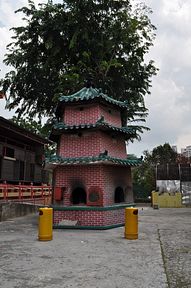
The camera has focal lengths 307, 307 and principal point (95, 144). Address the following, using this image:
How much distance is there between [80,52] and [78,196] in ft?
47.5

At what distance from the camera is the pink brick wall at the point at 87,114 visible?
13.4 metres

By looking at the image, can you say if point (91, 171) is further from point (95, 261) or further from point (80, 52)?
point (80, 52)

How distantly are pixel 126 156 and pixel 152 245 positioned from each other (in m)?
6.34

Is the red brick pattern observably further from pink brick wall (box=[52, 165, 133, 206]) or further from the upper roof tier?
the upper roof tier

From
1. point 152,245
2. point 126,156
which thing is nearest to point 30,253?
point 152,245

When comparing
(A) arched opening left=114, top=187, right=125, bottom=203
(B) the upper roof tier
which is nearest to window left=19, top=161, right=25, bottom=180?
(B) the upper roof tier

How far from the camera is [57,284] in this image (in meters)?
5.04

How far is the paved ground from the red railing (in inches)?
264

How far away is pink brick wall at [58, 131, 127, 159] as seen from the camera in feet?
41.9

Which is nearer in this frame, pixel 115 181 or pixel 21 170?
pixel 115 181

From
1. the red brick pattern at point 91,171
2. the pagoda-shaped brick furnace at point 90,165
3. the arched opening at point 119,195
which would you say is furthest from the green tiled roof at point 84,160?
the arched opening at point 119,195

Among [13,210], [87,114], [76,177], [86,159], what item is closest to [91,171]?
[86,159]

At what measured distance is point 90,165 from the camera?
12.5 metres

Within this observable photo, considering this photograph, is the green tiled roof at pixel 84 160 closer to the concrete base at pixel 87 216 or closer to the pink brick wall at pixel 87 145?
the pink brick wall at pixel 87 145
